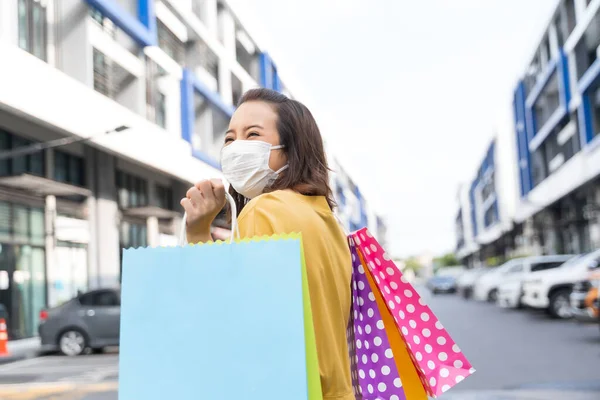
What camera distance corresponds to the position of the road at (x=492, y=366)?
7.81m

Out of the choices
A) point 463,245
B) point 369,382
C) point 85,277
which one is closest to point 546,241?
point 85,277

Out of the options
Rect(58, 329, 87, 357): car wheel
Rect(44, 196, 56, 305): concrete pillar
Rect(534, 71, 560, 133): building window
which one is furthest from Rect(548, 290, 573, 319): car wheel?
Rect(534, 71, 560, 133): building window

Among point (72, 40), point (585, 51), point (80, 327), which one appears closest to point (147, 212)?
point (72, 40)

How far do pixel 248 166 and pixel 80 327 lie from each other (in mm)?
13046

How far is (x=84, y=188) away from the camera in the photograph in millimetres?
20031

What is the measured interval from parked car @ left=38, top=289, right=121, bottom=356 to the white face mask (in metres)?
12.5

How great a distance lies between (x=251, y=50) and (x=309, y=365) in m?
33.6

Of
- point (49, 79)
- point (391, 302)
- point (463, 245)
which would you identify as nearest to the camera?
point (391, 302)

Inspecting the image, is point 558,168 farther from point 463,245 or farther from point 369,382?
point 463,245

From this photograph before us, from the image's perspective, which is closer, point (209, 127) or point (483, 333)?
point (483, 333)

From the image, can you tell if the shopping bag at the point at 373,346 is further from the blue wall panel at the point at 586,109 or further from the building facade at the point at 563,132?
the blue wall panel at the point at 586,109

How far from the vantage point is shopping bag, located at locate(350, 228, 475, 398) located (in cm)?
169

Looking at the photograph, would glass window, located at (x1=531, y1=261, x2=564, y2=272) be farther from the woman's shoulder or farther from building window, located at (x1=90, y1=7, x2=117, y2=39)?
the woman's shoulder

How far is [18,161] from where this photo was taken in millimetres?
17016
